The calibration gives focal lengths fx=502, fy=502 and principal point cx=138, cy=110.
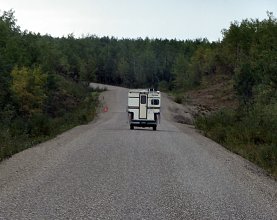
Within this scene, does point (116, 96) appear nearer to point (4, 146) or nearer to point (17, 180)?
point (4, 146)

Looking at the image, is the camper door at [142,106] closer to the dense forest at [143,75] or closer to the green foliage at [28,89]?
the dense forest at [143,75]

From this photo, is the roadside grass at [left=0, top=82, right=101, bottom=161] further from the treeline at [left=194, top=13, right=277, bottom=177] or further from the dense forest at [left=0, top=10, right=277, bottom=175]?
the treeline at [left=194, top=13, right=277, bottom=177]

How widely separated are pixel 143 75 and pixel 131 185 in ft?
448

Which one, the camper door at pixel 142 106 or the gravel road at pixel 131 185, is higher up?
the camper door at pixel 142 106

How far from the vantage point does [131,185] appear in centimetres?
1130

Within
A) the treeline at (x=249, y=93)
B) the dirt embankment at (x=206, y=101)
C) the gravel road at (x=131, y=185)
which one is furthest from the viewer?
the dirt embankment at (x=206, y=101)

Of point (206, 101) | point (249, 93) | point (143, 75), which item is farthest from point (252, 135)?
point (143, 75)

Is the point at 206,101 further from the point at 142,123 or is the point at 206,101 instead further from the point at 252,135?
the point at 252,135

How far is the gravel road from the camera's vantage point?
882 cm

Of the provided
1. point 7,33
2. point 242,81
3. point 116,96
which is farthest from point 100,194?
point 116,96

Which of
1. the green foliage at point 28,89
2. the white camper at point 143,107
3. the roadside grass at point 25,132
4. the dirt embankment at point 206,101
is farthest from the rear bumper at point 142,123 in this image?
the green foliage at point 28,89

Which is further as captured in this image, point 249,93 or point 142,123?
point 249,93

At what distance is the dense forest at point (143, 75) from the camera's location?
27250 mm

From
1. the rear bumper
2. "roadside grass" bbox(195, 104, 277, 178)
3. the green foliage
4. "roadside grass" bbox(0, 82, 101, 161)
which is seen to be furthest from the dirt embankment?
the rear bumper
